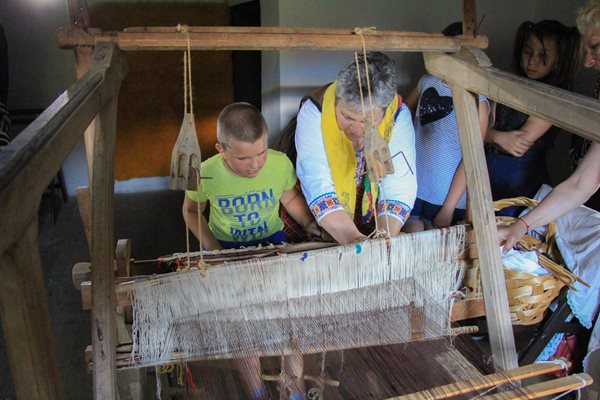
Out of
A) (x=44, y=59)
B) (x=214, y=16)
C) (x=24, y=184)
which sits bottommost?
(x=24, y=184)

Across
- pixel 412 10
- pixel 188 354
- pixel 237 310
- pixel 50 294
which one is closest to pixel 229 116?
pixel 237 310

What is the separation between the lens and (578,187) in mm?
1474

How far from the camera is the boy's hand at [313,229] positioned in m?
1.86

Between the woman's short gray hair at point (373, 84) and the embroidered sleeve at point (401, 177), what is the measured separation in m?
0.21

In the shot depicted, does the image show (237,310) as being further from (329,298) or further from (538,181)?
(538,181)

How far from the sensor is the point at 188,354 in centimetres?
116

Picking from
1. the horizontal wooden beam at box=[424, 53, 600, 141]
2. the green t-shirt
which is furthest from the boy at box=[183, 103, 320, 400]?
the horizontal wooden beam at box=[424, 53, 600, 141]

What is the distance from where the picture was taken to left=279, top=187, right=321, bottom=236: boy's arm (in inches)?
74.4

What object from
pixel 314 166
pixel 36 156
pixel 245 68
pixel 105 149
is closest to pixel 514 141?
pixel 314 166

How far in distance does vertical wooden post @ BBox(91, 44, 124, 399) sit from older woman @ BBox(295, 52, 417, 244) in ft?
2.23

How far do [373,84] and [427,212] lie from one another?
2.59ft

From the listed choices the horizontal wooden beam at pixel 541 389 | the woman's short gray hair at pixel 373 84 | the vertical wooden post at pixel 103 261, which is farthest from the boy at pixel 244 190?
the horizontal wooden beam at pixel 541 389

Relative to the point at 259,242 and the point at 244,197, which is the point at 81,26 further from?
the point at 259,242

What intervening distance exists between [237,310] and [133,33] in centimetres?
69
